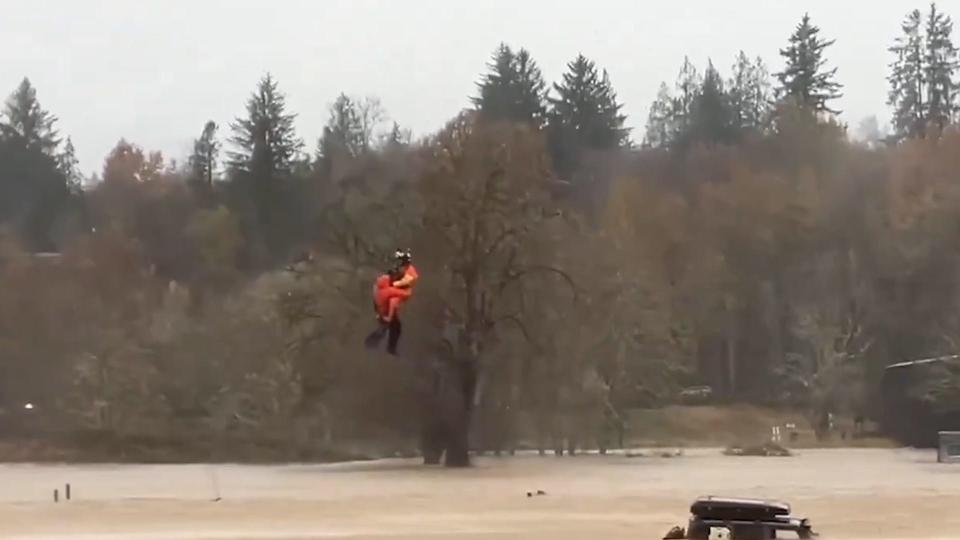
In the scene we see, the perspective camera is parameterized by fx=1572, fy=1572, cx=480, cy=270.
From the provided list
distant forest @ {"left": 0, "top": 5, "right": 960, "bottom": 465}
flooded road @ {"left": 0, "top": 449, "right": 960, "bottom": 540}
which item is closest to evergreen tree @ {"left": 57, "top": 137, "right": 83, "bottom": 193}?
distant forest @ {"left": 0, "top": 5, "right": 960, "bottom": 465}

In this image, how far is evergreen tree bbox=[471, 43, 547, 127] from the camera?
69812 mm

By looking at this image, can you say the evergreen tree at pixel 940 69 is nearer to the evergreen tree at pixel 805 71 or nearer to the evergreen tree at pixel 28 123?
the evergreen tree at pixel 805 71

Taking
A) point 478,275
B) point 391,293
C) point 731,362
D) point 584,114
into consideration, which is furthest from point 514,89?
point 391,293

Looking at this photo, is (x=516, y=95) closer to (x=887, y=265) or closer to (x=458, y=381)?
(x=887, y=265)

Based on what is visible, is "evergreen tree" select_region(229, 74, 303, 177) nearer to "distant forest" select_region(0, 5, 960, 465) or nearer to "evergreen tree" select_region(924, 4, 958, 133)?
"distant forest" select_region(0, 5, 960, 465)

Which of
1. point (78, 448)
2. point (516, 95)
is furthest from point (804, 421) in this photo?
point (516, 95)

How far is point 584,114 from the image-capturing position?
72500mm

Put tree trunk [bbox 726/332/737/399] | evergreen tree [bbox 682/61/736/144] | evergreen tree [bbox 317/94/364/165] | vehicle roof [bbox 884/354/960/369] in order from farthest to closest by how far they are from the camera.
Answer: evergreen tree [bbox 682/61/736/144] < evergreen tree [bbox 317/94/364/165] < tree trunk [bbox 726/332/737/399] < vehicle roof [bbox 884/354/960/369]

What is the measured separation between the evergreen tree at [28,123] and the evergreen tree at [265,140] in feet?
38.3

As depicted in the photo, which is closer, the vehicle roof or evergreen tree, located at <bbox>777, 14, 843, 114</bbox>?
the vehicle roof

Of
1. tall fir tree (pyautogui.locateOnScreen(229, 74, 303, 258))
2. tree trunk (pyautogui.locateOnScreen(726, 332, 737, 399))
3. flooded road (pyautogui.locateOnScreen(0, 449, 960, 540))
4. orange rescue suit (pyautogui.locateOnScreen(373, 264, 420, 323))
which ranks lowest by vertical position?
flooded road (pyautogui.locateOnScreen(0, 449, 960, 540))

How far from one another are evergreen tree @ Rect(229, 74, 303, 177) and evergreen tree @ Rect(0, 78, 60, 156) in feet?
38.3

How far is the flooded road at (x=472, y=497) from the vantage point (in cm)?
2002

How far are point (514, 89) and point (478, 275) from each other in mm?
35765
